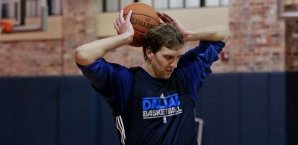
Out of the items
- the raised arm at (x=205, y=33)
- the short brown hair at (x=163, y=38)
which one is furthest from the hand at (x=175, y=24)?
the short brown hair at (x=163, y=38)

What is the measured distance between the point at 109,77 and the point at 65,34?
15.9ft

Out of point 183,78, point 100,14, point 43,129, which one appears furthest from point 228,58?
point 183,78

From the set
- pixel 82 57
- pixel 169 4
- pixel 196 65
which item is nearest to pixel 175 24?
pixel 196 65

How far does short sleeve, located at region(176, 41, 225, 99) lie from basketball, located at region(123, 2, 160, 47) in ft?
0.98

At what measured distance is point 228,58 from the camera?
709 centimetres

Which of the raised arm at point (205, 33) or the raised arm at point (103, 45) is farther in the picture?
the raised arm at point (205, 33)

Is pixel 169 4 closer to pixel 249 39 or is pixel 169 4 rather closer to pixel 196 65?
pixel 249 39

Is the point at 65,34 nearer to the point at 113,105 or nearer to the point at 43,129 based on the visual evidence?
the point at 43,129

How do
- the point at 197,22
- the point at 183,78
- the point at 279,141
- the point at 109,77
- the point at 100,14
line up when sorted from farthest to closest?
the point at 100,14, the point at 197,22, the point at 279,141, the point at 183,78, the point at 109,77

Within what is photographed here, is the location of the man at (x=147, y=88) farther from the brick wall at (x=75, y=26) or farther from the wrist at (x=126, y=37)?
the brick wall at (x=75, y=26)

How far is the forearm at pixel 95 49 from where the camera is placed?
126 inches

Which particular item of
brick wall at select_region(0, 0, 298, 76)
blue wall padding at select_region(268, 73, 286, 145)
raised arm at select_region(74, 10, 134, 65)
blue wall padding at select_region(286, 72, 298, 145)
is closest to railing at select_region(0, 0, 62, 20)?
brick wall at select_region(0, 0, 298, 76)

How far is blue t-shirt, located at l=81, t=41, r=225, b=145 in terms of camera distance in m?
3.28

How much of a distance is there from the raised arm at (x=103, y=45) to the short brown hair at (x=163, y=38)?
4.8 inches
